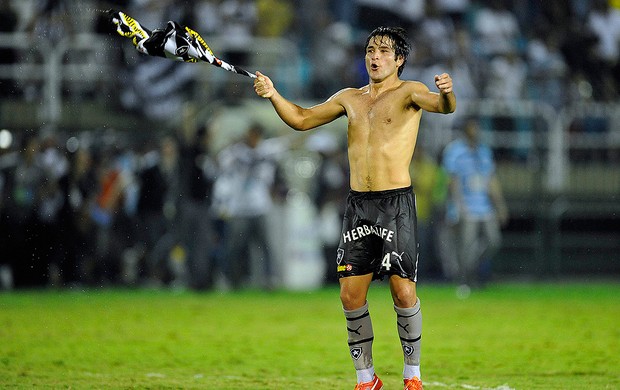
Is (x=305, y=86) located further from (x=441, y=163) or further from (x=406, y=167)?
(x=406, y=167)

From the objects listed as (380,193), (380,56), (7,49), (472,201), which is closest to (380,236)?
(380,193)

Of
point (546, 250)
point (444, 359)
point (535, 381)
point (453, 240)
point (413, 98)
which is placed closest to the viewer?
point (413, 98)

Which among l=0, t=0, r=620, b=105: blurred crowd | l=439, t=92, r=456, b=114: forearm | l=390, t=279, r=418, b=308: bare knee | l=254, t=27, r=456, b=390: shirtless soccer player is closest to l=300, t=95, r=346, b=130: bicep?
l=254, t=27, r=456, b=390: shirtless soccer player

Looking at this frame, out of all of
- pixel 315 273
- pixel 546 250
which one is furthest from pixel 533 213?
pixel 315 273

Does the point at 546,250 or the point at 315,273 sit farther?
the point at 546,250

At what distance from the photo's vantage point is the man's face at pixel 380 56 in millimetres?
8523

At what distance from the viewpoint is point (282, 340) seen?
1293cm

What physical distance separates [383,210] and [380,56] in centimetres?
115

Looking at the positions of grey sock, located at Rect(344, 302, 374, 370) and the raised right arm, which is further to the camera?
the raised right arm

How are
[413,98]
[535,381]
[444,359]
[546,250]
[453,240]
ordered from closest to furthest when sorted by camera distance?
1. [413,98]
2. [535,381]
3. [444,359]
4. [453,240]
5. [546,250]

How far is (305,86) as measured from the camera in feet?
71.5

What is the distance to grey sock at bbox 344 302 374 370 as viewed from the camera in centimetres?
847

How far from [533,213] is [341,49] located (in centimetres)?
488

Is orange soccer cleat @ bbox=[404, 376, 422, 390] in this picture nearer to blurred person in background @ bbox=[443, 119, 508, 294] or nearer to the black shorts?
the black shorts
